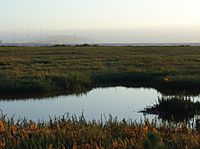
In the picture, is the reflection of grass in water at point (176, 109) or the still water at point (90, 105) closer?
the reflection of grass in water at point (176, 109)

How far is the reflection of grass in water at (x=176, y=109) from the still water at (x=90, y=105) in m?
0.62

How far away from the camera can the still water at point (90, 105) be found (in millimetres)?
16594

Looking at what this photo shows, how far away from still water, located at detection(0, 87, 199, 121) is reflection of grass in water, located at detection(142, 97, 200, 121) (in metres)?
0.62

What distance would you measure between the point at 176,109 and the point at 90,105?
4446mm

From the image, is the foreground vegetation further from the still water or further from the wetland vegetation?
the still water

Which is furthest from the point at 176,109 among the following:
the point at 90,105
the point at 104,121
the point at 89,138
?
the point at 89,138

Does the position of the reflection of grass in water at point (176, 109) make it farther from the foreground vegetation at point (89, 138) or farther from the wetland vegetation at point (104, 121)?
the foreground vegetation at point (89, 138)

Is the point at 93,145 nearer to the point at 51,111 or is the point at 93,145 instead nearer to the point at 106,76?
the point at 51,111

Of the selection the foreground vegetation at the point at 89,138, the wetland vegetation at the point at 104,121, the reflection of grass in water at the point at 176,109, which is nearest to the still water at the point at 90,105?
the reflection of grass in water at the point at 176,109

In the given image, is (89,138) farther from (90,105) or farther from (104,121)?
(90,105)

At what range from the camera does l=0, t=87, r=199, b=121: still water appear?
54.4 feet

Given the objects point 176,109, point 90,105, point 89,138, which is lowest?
point 90,105

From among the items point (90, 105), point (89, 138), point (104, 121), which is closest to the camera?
point (89, 138)

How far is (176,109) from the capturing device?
16.1 m
